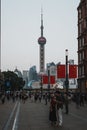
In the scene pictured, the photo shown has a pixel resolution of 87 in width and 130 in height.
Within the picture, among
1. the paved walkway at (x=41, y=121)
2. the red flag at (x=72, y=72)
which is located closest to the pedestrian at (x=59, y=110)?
the paved walkway at (x=41, y=121)

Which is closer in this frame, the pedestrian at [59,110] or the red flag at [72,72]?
the pedestrian at [59,110]

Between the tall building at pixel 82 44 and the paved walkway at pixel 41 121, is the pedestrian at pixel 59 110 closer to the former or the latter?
the paved walkway at pixel 41 121

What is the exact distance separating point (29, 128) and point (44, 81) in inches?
3476

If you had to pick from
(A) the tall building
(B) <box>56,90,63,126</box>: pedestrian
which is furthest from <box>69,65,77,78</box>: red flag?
(A) the tall building

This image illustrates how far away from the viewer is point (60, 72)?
61250mm

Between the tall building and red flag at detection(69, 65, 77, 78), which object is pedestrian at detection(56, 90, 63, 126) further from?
the tall building

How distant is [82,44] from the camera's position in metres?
107

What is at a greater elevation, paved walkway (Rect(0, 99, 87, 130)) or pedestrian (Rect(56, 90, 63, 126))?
pedestrian (Rect(56, 90, 63, 126))

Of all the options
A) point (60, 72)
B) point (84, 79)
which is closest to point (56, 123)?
point (60, 72)

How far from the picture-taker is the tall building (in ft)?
338

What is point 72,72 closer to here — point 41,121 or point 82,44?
point 41,121

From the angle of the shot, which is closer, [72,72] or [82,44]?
[72,72]

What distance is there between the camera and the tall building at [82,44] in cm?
10300

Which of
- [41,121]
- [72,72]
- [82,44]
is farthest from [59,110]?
[82,44]
